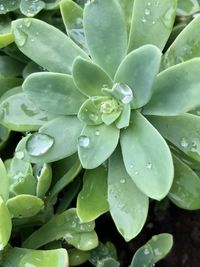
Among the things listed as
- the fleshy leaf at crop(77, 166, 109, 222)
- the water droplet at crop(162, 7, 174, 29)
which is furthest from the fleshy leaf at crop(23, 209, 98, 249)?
the water droplet at crop(162, 7, 174, 29)

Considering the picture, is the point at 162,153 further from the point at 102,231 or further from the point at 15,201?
the point at 102,231

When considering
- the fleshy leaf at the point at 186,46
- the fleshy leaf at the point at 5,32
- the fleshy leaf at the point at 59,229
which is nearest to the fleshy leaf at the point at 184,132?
the fleshy leaf at the point at 186,46

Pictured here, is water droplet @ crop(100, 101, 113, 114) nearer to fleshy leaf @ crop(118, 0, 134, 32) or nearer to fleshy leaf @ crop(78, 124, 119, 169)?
fleshy leaf @ crop(78, 124, 119, 169)

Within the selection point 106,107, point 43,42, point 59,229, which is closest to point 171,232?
point 59,229

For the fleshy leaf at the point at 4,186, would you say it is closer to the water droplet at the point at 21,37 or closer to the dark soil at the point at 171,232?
the water droplet at the point at 21,37

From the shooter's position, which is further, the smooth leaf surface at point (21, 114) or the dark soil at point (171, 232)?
the dark soil at point (171, 232)
